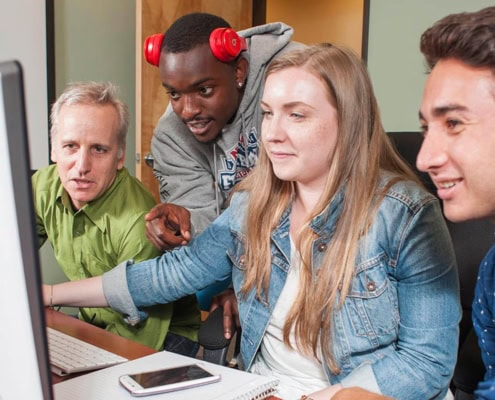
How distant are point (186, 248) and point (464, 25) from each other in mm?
750

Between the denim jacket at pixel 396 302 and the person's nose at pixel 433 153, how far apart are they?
0.81 feet

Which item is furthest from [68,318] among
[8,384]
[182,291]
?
[8,384]

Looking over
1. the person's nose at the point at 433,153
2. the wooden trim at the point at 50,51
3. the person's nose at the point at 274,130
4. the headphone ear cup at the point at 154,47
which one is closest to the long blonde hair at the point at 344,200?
the person's nose at the point at 274,130

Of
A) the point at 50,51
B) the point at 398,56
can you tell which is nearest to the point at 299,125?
the point at 398,56

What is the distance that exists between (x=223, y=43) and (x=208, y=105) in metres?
0.19

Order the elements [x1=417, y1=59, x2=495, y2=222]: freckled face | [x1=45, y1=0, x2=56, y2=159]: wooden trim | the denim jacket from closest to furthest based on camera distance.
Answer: [x1=417, y1=59, x2=495, y2=222]: freckled face, the denim jacket, [x1=45, y1=0, x2=56, y2=159]: wooden trim

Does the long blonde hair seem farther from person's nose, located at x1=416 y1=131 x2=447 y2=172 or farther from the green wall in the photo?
the green wall

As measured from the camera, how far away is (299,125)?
108cm

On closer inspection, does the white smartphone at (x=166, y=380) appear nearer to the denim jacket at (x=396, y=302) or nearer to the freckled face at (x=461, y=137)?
the denim jacket at (x=396, y=302)

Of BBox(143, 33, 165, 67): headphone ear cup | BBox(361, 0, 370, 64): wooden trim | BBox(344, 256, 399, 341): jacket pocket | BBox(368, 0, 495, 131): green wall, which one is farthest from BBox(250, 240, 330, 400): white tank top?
BBox(361, 0, 370, 64): wooden trim

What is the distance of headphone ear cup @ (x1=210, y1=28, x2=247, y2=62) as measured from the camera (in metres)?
1.56

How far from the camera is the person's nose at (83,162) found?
1332 millimetres

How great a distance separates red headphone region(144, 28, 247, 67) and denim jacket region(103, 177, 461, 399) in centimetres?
65

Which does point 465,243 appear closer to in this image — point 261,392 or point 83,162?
point 261,392
